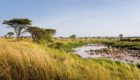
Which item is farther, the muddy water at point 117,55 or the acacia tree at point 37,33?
the acacia tree at point 37,33

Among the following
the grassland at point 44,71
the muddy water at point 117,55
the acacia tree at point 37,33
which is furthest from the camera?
the acacia tree at point 37,33

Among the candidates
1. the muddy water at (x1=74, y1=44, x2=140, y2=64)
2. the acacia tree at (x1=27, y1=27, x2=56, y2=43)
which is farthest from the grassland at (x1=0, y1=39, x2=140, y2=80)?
the acacia tree at (x1=27, y1=27, x2=56, y2=43)

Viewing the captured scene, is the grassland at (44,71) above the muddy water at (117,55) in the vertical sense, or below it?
above

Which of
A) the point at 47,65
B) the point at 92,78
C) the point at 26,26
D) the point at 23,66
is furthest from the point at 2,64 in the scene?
the point at 26,26

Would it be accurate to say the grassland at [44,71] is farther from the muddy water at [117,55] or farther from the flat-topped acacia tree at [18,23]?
the flat-topped acacia tree at [18,23]

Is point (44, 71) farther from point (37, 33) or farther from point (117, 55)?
point (37, 33)

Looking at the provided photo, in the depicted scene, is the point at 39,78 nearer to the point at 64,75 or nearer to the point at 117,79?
the point at 64,75

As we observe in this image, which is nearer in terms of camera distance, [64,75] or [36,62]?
[64,75]

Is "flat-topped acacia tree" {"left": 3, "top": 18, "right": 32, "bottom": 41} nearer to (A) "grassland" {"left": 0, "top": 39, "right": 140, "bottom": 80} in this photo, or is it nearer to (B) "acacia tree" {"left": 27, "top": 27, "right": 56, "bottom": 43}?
(B) "acacia tree" {"left": 27, "top": 27, "right": 56, "bottom": 43}

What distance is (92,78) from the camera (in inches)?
188

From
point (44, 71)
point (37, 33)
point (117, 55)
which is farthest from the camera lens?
point (37, 33)

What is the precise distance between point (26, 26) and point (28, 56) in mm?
42872

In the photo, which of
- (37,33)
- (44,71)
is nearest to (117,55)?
(37,33)

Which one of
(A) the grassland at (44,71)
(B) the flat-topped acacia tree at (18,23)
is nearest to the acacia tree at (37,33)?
(B) the flat-topped acacia tree at (18,23)
